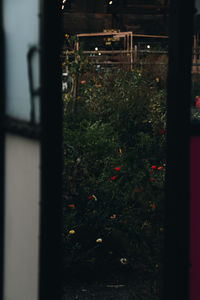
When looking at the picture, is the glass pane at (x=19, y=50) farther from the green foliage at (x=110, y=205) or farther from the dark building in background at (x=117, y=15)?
the dark building in background at (x=117, y=15)

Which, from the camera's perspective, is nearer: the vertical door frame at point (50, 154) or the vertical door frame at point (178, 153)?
the vertical door frame at point (50, 154)

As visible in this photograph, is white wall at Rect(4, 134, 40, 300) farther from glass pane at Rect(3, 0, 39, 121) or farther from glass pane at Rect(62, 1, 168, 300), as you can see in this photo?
glass pane at Rect(62, 1, 168, 300)

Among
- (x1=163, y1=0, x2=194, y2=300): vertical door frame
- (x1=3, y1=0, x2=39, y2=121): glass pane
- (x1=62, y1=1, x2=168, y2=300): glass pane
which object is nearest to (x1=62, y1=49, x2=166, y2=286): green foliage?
(x1=62, y1=1, x2=168, y2=300): glass pane

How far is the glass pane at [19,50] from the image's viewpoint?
1658mm

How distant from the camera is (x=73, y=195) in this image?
415 cm

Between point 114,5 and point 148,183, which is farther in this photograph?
point 114,5

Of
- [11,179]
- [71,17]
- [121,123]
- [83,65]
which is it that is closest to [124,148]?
[121,123]

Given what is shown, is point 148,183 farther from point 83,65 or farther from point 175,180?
point 83,65

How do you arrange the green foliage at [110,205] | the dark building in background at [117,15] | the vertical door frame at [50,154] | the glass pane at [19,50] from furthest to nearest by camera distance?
the dark building in background at [117,15] < the green foliage at [110,205] < the glass pane at [19,50] < the vertical door frame at [50,154]

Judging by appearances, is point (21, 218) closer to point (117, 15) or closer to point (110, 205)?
point (110, 205)

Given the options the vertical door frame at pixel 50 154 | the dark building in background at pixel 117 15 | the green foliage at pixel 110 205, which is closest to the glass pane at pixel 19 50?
the vertical door frame at pixel 50 154

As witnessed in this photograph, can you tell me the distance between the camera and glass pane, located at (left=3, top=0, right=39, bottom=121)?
65.3 inches

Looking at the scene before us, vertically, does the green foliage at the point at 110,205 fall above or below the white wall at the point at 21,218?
below

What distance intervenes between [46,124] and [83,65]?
520 centimetres
